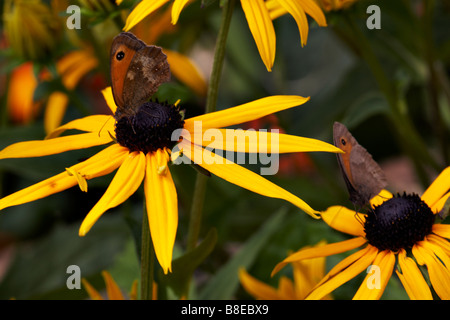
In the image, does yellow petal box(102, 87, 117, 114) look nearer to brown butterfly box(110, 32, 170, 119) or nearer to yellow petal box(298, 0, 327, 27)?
brown butterfly box(110, 32, 170, 119)

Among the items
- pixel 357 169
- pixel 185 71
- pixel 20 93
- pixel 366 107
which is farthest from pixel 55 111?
pixel 357 169

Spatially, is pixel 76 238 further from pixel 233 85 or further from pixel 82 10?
pixel 233 85

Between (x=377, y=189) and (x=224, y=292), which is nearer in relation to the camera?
(x=377, y=189)

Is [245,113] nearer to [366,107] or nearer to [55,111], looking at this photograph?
[366,107]

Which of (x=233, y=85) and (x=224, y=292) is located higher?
(x=233, y=85)

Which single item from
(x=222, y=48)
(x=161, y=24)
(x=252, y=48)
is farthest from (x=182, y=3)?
(x=252, y=48)

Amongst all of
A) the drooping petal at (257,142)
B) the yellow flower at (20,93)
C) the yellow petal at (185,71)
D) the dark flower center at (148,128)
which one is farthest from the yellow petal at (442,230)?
the yellow flower at (20,93)

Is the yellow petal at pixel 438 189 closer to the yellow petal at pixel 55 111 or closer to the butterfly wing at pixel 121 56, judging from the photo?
the butterfly wing at pixel 121 56
